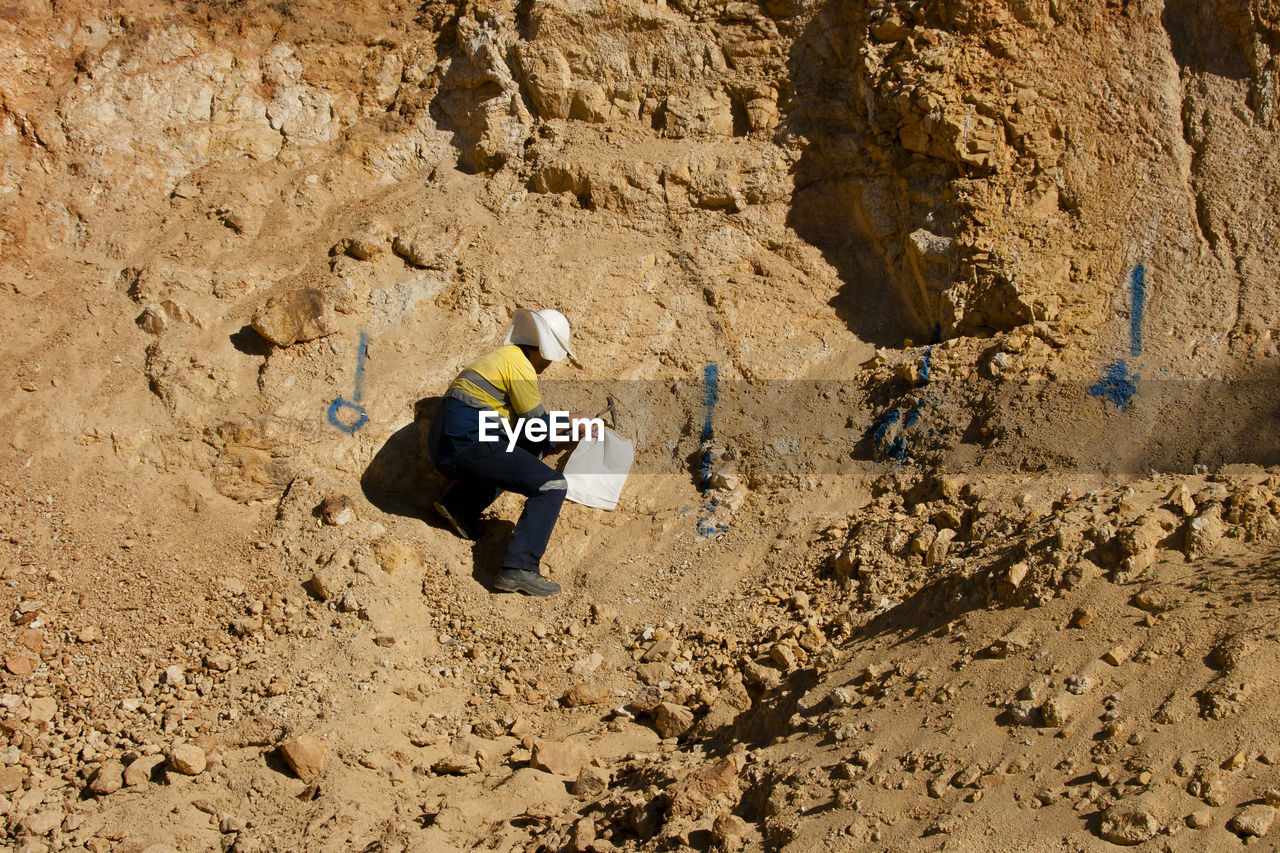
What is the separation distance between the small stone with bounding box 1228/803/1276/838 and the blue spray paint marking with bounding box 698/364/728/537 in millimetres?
2564

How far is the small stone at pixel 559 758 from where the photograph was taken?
11.6ft

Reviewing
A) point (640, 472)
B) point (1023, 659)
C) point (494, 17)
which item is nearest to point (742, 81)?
point (494, 17)

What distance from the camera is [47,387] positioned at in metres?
4.83

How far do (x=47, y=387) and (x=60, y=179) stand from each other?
1446 mm

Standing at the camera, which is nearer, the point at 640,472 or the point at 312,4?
the point at 640,472

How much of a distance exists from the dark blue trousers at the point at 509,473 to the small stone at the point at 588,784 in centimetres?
117

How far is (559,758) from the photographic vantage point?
11.7ft

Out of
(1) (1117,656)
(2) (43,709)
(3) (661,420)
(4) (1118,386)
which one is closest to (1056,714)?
(1) (1117,656)

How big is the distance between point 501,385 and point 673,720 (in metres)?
1.78

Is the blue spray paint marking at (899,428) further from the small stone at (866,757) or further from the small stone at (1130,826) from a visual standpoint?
the small stone at (1130,826)

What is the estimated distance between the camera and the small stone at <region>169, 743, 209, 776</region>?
3473mm

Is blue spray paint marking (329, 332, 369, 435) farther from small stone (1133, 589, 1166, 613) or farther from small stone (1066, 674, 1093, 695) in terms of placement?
small stone (1133, 589, 1166, 613)

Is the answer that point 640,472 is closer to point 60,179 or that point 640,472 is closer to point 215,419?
point 215,419

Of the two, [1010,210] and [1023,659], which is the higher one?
[1010,210]
